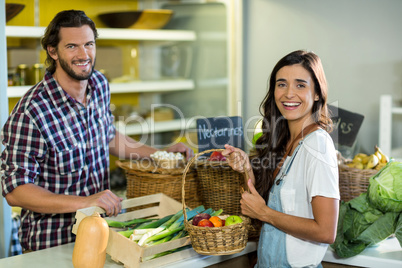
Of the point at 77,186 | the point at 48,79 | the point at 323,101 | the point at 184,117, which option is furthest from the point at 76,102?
the point at 184,117

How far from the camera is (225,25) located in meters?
4.46

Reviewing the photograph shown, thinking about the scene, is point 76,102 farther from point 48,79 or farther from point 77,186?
point 77,186

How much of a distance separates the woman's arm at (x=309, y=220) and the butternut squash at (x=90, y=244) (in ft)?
2.01

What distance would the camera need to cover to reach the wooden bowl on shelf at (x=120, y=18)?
13.1 feet

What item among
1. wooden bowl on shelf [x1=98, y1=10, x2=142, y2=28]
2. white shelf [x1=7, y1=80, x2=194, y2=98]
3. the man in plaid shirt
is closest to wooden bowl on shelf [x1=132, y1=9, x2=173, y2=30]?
wooden bowl on shelf [x1=98, y1=10, x2=142, y2=28]

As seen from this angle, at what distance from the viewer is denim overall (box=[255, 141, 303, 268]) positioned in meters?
1.87

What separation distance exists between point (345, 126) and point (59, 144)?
1583 millimetres

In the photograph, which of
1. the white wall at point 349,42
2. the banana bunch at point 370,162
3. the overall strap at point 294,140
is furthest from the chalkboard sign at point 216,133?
the white wall at point 349,42

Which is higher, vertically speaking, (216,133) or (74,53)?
(74,53)

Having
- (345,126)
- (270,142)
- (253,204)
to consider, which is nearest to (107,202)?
(253,204)

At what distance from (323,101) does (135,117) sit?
8.70 feet

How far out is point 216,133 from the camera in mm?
2309

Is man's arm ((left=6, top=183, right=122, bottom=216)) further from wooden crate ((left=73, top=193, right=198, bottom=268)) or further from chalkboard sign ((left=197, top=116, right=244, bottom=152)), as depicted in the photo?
chalkboard sign ((left=197, top=116, right=244, bottom=152))

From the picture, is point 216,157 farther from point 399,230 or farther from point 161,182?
point 399,230
